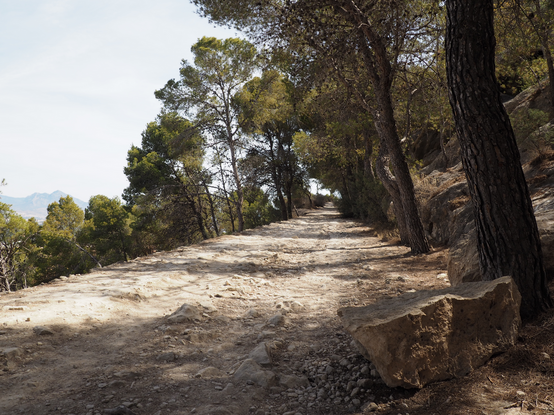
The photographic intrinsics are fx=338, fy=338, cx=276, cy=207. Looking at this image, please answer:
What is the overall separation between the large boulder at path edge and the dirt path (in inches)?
9.6

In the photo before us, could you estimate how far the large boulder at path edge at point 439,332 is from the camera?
2367 millimetres

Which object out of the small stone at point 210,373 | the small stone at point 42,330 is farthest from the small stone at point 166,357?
the small stone at point 42,330

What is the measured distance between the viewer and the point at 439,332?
2.43m

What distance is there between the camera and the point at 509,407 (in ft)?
6.59

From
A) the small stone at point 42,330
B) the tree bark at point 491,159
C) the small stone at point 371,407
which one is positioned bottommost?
the small stone at point 371,407

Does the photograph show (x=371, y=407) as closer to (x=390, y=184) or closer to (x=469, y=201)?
(x=469, y=201)

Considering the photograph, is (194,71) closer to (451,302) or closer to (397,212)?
(397,212)

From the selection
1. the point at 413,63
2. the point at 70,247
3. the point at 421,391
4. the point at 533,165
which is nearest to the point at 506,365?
the point at 421,391

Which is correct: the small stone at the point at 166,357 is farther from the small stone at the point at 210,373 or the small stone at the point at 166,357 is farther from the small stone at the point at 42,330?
the small stone at the point at 42,330

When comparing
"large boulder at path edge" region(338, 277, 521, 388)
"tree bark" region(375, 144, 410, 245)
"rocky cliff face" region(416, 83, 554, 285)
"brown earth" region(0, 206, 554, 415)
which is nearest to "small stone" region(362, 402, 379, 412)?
"brown earth" region(0, 206, 554, 415)

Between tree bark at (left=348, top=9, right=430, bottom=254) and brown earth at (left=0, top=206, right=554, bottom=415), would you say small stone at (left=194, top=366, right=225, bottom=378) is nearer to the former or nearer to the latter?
brown earth at (left=0, top=206, right=554, bottom=415)

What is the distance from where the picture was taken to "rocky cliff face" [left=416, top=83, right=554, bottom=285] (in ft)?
12.4

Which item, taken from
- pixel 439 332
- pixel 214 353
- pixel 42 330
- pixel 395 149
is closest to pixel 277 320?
pixel 214 353

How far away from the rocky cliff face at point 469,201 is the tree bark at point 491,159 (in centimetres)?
59
